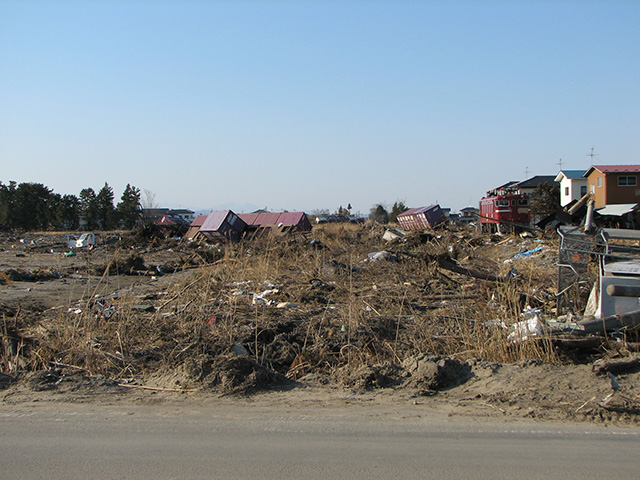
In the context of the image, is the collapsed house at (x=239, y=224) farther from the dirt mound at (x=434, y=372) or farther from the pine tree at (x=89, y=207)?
the pine tree at (x=89, y=207)

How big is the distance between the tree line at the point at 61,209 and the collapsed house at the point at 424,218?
36148 mm

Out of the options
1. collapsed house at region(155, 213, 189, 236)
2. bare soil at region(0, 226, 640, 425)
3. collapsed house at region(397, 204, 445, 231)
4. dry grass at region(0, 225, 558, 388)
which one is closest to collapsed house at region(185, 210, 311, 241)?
collapsed house at region(155, 213, 189, 236)

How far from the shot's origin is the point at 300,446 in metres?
3.91

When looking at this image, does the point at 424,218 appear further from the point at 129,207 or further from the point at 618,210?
the point at 129,207

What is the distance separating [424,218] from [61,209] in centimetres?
4793

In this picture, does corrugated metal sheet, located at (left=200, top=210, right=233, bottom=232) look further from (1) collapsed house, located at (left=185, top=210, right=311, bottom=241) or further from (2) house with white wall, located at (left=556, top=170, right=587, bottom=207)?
(2) house with white wall, located at (left=556, top=170, right=587, bottom=207)

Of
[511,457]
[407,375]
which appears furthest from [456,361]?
[511,457]

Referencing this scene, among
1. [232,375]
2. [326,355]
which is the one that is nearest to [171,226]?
[326,355]

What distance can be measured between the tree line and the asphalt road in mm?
56971

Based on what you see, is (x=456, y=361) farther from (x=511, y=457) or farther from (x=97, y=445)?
(x=97, y=445)

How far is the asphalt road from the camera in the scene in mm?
3500

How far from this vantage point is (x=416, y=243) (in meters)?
21.0

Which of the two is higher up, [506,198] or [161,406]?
[506,198]

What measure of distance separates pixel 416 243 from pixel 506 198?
1195cm
